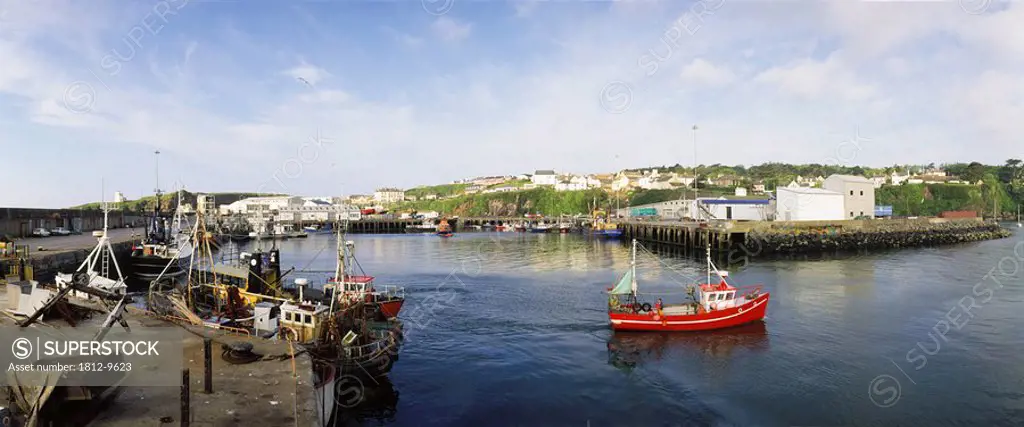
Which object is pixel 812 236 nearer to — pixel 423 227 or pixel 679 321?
pixel 679 321

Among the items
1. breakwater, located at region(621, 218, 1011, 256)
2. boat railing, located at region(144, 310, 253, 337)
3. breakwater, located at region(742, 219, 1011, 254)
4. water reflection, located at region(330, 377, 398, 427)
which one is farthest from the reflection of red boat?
breakwater, located at region(742, 219, 1011, 254)

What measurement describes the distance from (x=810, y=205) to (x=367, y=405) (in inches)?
3226

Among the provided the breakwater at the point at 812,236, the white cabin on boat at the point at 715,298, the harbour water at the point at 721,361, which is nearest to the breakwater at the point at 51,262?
the harbour water at the point at 721,361

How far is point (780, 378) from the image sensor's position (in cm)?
2133

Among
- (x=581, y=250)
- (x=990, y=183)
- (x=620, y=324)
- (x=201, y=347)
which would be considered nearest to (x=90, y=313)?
(x=201, y=347)

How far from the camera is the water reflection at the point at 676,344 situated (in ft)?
79.7

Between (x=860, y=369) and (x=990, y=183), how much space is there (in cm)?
19959

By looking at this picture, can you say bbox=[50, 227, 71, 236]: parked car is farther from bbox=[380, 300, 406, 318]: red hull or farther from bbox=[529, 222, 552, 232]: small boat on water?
bbox=[529, 222, 552, 232]: small boat on water

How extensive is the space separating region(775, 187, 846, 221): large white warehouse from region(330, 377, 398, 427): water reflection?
79030 millimetres

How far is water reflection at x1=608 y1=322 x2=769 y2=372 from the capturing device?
24281 millimetres

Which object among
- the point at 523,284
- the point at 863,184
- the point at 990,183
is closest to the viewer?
the point at 523,284

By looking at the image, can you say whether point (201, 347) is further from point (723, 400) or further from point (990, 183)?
point (990, 183)

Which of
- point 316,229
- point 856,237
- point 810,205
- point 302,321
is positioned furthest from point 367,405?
point 316,229

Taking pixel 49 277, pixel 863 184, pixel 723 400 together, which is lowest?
pixel 723 400
